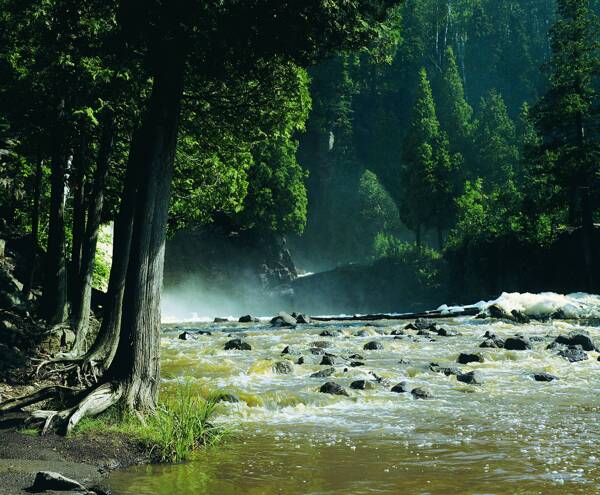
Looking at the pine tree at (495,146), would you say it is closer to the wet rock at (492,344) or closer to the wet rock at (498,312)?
the wet rock at (498,312)

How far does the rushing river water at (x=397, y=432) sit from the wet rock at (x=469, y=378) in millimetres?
194

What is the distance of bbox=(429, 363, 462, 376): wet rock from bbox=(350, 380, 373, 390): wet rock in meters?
2.38

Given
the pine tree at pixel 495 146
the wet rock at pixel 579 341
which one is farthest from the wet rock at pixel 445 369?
the pine tree at pixel 495 146

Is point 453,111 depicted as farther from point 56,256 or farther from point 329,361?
point 56,256

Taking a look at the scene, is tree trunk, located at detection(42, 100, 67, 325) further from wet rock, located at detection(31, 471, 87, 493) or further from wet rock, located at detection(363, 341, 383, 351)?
wet rock, located at detection(31, 471, 87, 493)

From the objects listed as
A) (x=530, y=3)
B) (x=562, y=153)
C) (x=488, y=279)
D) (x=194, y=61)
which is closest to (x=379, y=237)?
(x=488, y=279)

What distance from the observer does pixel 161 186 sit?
380 inches

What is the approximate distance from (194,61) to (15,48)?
20.8 ft

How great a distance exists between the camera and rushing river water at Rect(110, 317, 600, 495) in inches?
272

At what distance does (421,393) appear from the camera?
1209cm

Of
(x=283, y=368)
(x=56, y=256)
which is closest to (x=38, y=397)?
(x=283, y=368)

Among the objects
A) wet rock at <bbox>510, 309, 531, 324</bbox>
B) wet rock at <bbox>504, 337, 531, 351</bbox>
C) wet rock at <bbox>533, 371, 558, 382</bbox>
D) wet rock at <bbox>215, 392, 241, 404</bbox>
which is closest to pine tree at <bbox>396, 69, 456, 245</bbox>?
wet rock at <bbox>510, 309, 531, 324</bbox>

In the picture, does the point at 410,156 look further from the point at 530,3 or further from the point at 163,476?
the point at 530,3

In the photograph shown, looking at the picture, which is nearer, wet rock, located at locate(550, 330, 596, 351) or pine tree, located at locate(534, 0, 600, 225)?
wet rock, located at locate(550, 330, 596, 351)
